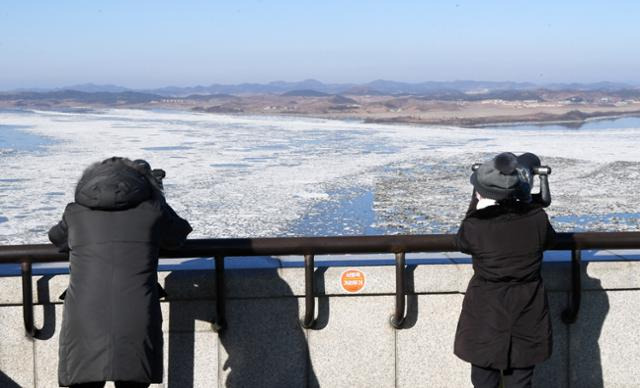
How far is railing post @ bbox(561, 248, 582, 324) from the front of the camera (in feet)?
15.5

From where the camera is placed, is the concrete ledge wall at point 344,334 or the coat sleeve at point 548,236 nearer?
the coat sleeve at point 548,236

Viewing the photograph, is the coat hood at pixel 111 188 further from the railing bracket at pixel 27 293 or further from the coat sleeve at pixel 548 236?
the coat sleeve at pixel 548 236

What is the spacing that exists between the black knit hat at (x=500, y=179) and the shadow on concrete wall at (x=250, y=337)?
139 centimetres

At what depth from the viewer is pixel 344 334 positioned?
4785 millimetres

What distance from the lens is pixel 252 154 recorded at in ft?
78.7

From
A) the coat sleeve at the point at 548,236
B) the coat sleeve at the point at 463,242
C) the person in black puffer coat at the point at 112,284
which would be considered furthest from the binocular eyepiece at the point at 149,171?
the coat sleeve at the point at 548,236

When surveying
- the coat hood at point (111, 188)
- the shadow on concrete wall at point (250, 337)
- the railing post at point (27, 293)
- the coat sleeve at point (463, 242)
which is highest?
the coat hood at point (111, 188)

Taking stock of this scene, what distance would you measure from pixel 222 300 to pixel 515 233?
165cm

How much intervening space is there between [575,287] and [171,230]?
2297mm

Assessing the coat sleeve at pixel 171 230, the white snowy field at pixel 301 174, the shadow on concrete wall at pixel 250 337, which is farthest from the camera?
the white snowy field at pixel 301 174

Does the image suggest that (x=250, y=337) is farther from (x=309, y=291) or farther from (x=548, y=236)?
(x=548, y=236)

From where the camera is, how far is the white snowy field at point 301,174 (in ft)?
44.2

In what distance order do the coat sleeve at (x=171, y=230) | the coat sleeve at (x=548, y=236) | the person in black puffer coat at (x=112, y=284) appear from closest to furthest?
1. the person in black puffer coat at (x=112, y=284)
2. the coat sleeve at (x=171, y=230)
3. the coat sleeve at (x=548, y=236)

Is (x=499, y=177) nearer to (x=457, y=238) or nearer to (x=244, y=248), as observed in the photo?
(x=457, y=238)
